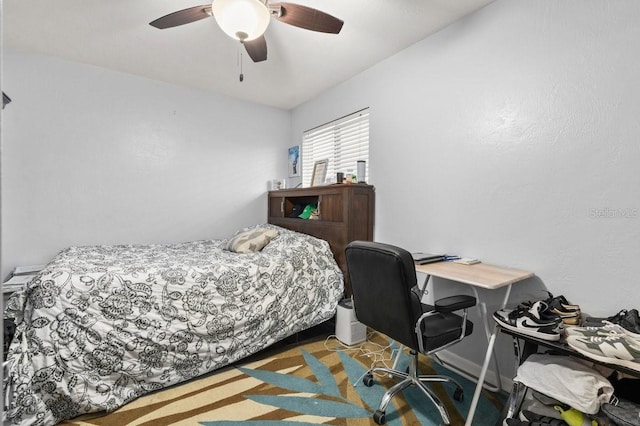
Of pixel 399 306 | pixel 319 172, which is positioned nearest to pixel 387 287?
pixel 399 306

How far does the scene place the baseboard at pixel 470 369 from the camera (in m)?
2.08

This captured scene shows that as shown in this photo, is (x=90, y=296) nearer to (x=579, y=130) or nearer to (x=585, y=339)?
(x=585, y=339)

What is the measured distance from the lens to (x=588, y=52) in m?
1.75

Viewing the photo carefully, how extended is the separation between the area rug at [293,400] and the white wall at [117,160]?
6.01 feet

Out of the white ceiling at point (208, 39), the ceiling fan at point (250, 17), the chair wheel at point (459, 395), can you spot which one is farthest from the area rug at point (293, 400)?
the white ceiling at point (208, 39)

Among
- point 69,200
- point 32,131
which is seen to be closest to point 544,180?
point 69,200

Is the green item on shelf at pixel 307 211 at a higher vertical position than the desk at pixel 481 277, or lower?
higher

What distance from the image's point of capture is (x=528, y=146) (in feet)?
6.51

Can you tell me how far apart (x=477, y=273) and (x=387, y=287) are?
623 mm

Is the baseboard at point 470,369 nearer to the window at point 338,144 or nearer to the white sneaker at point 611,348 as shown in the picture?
the white sneaker at point 611,348

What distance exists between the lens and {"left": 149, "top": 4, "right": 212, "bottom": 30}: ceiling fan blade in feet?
6.10

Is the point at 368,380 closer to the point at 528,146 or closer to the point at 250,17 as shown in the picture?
the point at 528,146

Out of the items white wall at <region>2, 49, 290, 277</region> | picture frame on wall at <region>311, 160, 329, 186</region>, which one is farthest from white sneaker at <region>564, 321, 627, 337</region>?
white wall at <region>2, 49, 290, 277</region>

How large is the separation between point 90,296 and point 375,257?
1629mm
